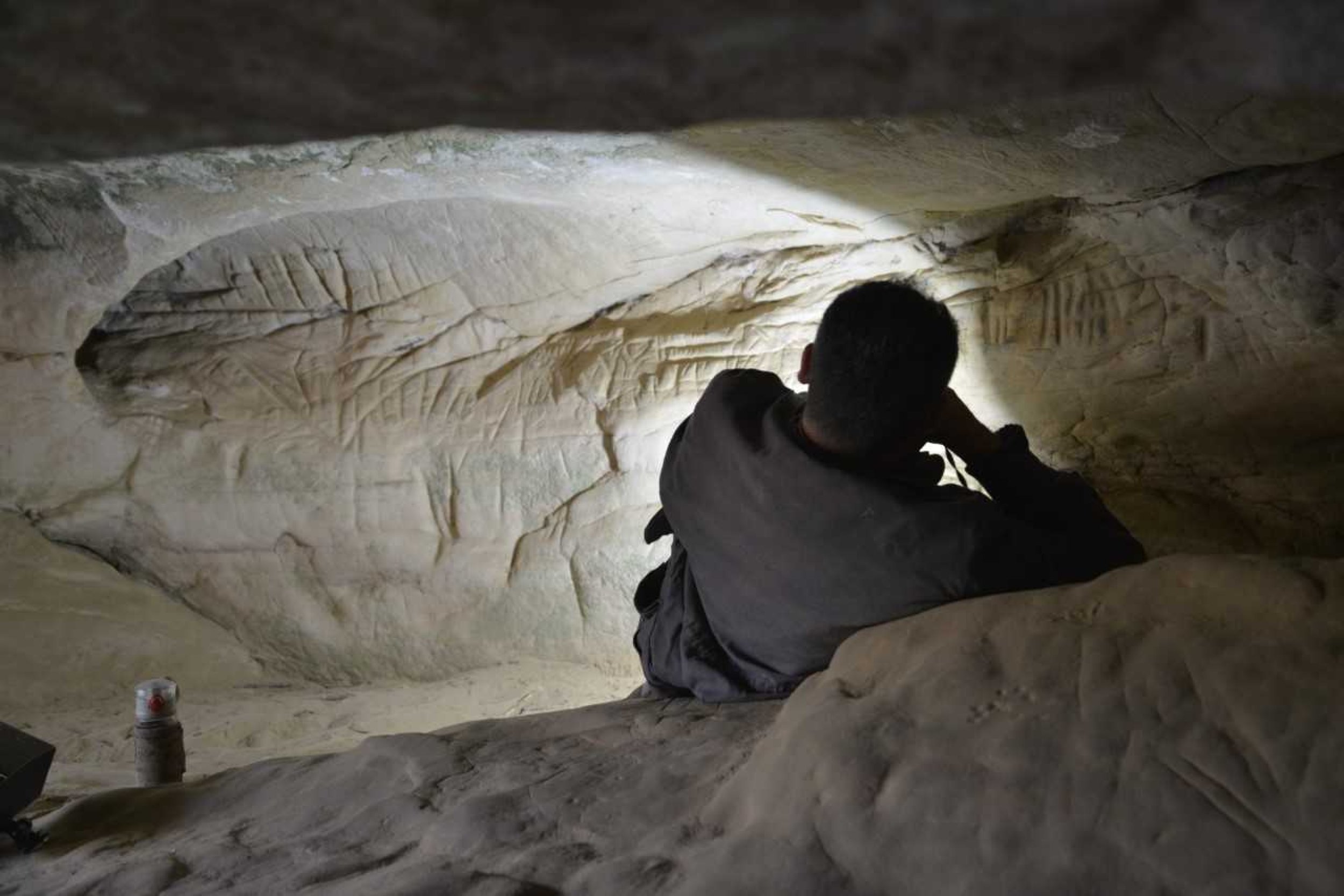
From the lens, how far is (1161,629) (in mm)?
1436

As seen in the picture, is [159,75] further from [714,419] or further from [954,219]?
[954,219]

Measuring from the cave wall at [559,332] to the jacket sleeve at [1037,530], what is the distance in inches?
27.3

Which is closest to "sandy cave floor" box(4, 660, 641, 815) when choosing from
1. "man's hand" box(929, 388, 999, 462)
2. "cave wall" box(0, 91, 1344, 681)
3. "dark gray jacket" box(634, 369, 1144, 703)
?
"cave wall" box(0, 91, 1344, 681)

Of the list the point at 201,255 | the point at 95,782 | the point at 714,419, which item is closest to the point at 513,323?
the point at 201,255

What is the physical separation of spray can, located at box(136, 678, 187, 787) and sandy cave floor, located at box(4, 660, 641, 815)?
94cm

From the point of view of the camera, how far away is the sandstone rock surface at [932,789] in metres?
1.20

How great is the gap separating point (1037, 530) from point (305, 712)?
10.5 ft

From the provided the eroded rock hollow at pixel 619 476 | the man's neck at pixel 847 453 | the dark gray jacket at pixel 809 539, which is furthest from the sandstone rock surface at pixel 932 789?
the man's neck at pixel 847 453

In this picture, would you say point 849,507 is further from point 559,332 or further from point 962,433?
point 559,332

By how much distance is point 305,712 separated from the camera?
4.08 m

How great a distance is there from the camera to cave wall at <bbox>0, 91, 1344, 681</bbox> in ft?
7.84

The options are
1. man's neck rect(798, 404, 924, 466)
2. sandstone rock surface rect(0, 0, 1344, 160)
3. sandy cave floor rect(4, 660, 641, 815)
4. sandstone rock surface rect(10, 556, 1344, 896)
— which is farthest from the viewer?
sandy cave floor rect(4, 660, 641, 815)

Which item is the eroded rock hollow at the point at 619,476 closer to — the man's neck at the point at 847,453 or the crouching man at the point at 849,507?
the crouching man at the point at 849,507

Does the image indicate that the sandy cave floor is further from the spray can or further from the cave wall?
the spray can
